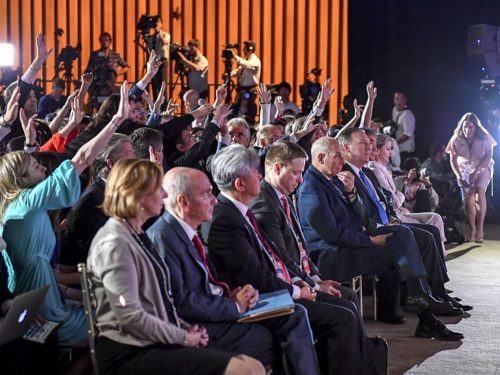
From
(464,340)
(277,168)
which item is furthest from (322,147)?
(464,340)

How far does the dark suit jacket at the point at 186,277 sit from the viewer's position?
10.3 ft

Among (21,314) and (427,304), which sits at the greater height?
(21,314)

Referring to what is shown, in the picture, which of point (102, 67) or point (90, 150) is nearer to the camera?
point (90, 150)

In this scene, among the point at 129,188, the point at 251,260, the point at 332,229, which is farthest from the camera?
the point at 332,229

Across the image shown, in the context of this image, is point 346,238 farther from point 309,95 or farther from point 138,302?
point 309,95

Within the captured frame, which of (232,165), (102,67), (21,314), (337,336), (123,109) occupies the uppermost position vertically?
(102,67)

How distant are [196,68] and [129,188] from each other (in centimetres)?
899

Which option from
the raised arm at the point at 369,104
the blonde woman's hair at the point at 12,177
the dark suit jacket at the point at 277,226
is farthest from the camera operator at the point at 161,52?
the blonde woman's hair at the point at 12,177

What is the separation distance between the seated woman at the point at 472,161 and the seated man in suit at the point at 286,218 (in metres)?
5.63

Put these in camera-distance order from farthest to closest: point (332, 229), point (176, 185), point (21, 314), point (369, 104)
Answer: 1. point (369, 104)
2. point (332, 229)
3. point (176, 185)
4. point (21, 314)

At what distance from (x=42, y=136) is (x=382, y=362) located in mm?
2350

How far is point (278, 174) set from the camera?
4434 mm

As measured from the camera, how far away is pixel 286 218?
4348 mm

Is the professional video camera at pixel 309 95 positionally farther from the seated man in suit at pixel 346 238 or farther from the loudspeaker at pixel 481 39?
the seated man in suit at pixel 346 238
